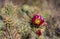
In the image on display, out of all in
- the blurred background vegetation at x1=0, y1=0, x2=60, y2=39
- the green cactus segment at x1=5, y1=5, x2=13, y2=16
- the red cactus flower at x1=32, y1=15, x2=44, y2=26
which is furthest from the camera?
the red cactus flower at x1=32, y1=15, x2=44, y2=26

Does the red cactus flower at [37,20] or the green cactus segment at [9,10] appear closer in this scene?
the green cactus segment at [9,10]

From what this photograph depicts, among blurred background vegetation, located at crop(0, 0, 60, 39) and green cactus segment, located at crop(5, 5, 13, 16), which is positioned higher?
green cactus segment, located at crop(5, 5, 13, 16)

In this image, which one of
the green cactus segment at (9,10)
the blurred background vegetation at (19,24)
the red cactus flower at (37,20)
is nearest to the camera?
the blurred background vegetation at (19,24)

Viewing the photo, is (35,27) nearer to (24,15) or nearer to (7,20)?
(24,15)

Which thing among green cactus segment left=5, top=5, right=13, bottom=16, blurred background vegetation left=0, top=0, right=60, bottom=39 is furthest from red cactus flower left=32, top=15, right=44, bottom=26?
green cactus segment left=5, top=5, right=13, bottom=16

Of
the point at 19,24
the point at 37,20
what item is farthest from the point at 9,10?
the point at 37,20

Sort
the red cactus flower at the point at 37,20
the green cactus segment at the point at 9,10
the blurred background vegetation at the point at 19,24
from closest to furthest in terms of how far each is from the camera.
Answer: the blurred background vegetation at the point at 19,24 < the green cactus segment at the point at 9,10 < the red cactus flower at the point at 37,20

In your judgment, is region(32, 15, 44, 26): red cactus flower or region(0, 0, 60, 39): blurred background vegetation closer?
region(0, 0, 60, 39): blurred background vegetation

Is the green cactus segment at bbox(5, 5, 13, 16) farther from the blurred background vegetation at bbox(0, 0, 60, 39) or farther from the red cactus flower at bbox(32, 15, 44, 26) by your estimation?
the red cactus flower at bbox(32, 15, 44, 26)

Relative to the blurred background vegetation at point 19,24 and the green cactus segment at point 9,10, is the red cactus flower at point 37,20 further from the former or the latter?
the green cactus segment at point 9,10

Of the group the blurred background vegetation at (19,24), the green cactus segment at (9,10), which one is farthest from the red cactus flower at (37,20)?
the green cactus segment at (9,10)

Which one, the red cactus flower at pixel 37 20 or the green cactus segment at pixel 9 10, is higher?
the green cactus segment at pixel 9 10

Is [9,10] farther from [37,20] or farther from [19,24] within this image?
[37,20]
